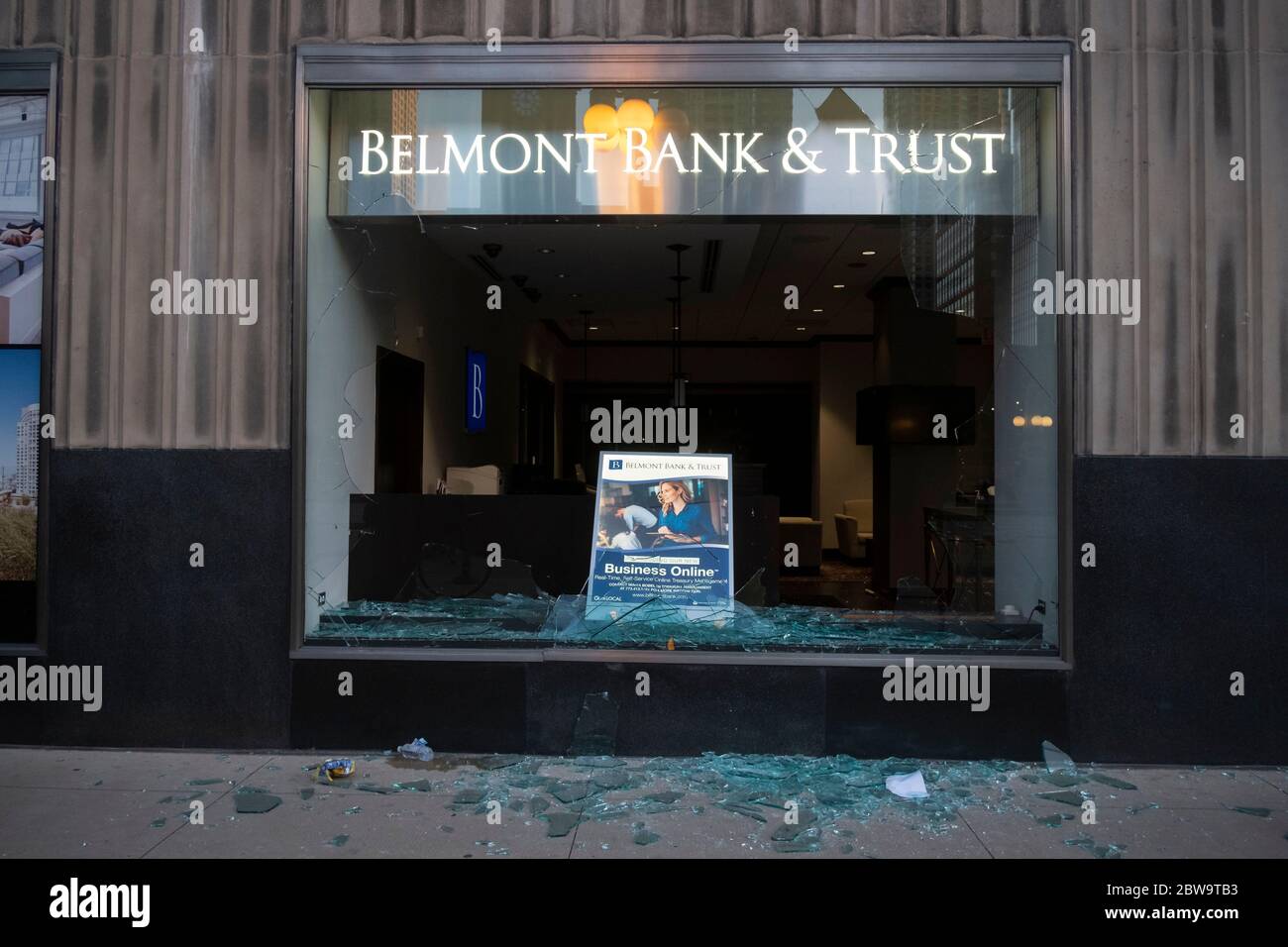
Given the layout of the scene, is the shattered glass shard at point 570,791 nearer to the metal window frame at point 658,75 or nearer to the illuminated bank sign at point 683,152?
the metal window frame at point 658,75

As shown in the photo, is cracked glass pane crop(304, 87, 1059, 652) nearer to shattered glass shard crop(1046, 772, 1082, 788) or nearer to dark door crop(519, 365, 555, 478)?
shattered glass shard crop(1046, 772, 1082, 788)

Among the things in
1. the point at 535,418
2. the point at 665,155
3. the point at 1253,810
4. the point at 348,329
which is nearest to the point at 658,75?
the point at 665,155

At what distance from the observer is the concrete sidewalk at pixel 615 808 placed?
3684mm

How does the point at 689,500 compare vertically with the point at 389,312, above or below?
below

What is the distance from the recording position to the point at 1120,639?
4703 mm

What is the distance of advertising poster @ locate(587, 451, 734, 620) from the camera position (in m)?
5.28

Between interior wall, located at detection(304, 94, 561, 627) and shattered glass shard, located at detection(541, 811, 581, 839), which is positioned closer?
shattered glass shard, located at detection(541, 811, 581, 839)

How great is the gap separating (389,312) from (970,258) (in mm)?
3553

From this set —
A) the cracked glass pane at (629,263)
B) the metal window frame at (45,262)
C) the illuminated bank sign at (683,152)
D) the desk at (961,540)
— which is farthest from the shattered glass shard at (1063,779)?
the metal window frame at (45,262)

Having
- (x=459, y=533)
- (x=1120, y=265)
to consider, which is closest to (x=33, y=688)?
(x=459, y=533)

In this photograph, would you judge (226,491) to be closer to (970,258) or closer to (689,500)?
(689,500)

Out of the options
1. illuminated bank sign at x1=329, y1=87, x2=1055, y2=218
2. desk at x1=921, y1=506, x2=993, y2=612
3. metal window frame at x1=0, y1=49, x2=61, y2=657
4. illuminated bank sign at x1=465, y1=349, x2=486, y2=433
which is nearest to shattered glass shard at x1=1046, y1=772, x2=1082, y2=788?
desk at x1=921, y1=506, x2=993, y2=612

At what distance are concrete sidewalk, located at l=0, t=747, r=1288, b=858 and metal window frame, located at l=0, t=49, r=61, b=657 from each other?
703 mm

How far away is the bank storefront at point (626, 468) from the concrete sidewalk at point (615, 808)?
22 centimetres
